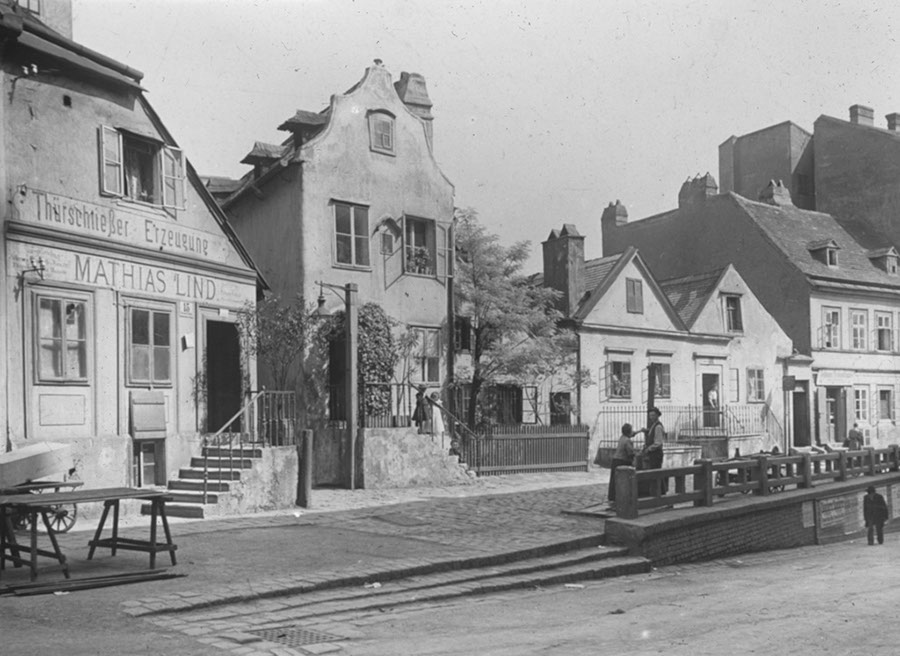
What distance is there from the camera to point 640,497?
1600 cm

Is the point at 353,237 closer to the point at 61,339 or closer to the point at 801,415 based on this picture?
the point at 61,339

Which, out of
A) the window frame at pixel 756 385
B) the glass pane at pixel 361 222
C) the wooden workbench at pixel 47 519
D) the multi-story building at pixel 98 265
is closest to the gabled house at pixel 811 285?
the window frame at pixel 756 385

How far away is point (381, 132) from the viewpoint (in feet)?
78.5

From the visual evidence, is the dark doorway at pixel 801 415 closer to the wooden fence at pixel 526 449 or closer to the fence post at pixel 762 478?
the wooden fence at pixel 526 449

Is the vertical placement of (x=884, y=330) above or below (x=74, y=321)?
above

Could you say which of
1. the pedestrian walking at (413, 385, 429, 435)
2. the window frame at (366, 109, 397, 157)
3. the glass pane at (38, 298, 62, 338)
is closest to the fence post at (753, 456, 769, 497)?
the pedestrian walking at (413, 385, 429, 435)

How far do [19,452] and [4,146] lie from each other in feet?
16.1

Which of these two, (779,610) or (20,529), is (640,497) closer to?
(779,610)

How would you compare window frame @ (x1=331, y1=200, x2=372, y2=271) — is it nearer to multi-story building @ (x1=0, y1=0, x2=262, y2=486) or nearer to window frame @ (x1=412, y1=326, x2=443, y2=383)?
window frame @ (x1=412, y1=326, x2=443, y2=383)

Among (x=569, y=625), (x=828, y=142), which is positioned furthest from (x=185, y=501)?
(x=828, y=142)

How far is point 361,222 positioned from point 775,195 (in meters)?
25.7

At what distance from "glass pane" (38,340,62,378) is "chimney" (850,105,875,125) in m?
41.8

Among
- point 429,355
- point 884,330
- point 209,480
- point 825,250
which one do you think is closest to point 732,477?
point 429,355

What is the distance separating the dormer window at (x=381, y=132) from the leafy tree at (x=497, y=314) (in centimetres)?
353
